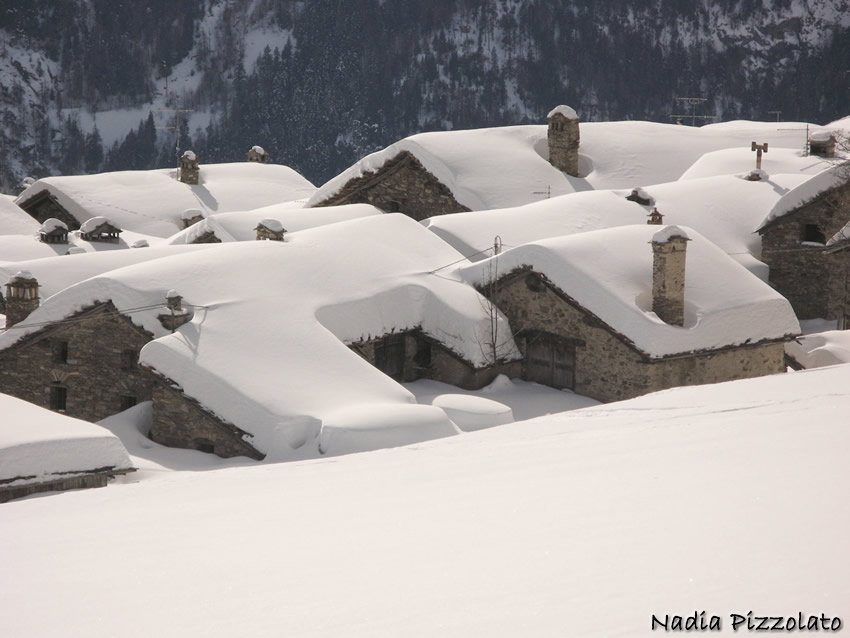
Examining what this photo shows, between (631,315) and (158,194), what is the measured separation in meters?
31.0

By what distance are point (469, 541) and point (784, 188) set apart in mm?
31852

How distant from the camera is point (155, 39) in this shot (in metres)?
133

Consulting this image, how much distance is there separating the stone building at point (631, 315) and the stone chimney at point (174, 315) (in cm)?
739

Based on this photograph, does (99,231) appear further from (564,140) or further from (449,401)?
(449,401)

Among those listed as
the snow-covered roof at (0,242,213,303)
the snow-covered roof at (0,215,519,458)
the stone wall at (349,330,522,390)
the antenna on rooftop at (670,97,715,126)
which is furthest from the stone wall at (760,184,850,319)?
the snow-covered roof at (0,242,213,303)

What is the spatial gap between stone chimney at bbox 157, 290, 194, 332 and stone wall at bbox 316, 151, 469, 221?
1582cm

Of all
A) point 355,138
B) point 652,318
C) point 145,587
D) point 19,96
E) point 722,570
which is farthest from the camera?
point 19,96

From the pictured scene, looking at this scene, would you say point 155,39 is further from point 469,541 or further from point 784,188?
point 469,541

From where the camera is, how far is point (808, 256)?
34.1 m

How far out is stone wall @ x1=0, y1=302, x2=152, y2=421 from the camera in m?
22.8

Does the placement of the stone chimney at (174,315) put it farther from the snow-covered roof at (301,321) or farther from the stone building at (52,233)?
the stone building at (52,233)

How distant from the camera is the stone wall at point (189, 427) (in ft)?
66.4

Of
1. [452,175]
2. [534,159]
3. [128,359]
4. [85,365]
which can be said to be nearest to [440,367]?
[128,359]

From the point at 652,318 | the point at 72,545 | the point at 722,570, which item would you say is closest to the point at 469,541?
the point at 722,570
